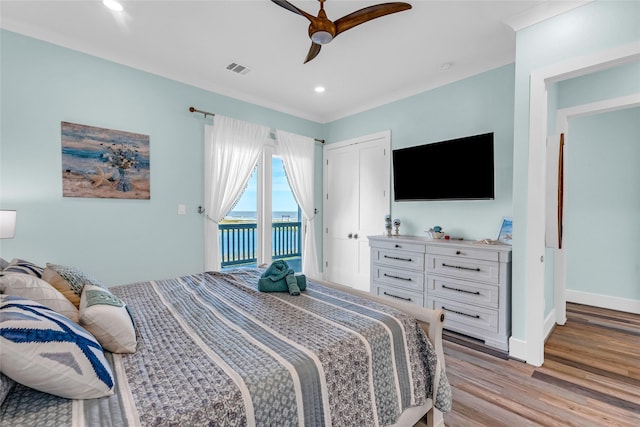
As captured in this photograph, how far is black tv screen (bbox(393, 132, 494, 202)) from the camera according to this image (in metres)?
2.94

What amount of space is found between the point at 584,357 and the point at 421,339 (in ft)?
6.46

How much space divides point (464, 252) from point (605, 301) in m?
2.43

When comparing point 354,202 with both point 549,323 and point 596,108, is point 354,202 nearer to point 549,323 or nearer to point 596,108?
point 549,323

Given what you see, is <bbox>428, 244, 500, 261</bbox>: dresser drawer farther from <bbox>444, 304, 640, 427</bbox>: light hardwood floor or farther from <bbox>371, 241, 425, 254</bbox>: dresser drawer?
<bbox>444, 304, 640, 427</bbox>: light hardwood floor

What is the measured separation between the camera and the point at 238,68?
3146 millimetres

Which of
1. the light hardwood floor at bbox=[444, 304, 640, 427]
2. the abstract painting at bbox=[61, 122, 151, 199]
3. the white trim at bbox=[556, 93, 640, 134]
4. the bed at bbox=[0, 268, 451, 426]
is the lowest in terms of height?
the light hardwood floor at bbox=[444, 304, 640, 427]

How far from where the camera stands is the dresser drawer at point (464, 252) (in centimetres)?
261

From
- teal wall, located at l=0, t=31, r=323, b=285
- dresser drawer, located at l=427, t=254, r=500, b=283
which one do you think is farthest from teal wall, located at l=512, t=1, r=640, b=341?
teal wall, located at l=0, t=31, r=323, b=285

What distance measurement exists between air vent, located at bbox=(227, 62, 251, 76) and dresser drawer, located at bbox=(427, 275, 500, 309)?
9.76 ft

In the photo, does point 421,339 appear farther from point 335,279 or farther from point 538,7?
point 335,279

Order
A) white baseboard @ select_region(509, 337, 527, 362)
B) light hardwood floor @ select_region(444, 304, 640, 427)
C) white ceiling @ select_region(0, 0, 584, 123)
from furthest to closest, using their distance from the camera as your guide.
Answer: white baseboard @ select_region(509, 337, 527, 362)
white ceiling @ select_region(0, 0, 584, 123)
light hardwood floor @ select_region(444, 304, 640, 427)

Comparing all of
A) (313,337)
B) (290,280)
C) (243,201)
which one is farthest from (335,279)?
(313,337)

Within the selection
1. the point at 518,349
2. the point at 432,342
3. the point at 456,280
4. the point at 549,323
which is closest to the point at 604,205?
the point at 549,323

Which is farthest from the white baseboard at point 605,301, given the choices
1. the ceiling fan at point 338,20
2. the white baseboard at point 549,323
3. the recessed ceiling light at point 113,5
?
the recessed ceiling light at point 113,5
